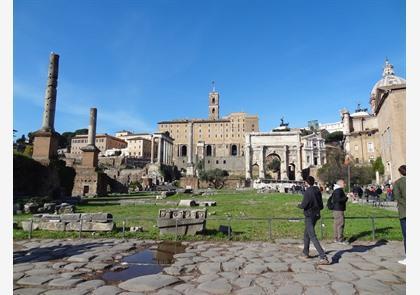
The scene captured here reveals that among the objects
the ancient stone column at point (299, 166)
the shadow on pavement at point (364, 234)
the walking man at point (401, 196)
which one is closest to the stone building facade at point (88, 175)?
the shadow on pavement at point (364, 234)

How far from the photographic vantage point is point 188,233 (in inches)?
279

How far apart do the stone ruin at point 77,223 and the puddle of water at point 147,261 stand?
215 centimetres

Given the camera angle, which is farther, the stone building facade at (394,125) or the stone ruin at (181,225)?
the stone building facade at (394,125)

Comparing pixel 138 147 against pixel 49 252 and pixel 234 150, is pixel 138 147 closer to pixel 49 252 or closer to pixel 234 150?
pixel 234 150

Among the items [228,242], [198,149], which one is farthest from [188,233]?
[198,149]

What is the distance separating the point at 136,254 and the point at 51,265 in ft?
4.33

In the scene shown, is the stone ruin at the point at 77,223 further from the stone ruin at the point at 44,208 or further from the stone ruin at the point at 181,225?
the stone ruin at the point at 44,208

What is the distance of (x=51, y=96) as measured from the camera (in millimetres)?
20031

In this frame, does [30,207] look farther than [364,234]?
Yes

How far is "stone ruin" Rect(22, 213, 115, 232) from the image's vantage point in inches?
298

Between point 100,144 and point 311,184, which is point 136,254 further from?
point 100,144

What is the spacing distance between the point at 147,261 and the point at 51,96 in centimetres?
1859

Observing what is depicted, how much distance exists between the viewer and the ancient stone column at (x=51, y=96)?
19266 millimetres

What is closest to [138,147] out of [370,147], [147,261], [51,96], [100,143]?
[100,143]
